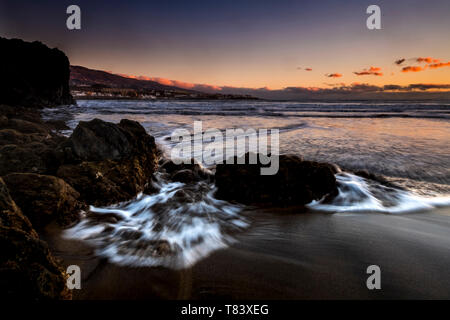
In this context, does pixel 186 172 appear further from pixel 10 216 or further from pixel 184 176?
pixel 10 216

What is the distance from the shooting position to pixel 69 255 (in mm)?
2246

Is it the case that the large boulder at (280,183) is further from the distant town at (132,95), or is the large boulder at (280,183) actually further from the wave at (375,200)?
the distant town at (132,95)

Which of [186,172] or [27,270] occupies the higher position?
[186,172]

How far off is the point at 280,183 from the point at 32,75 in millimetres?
36164

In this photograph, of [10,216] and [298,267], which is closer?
[10,216]

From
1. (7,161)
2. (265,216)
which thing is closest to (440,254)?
(265,216)

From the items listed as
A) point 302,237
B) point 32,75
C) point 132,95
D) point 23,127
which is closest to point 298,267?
point 302,237

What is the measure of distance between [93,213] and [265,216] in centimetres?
237

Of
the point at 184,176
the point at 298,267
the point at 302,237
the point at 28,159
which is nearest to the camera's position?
the point at 298,267

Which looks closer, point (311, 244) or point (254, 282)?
point (254, 282)

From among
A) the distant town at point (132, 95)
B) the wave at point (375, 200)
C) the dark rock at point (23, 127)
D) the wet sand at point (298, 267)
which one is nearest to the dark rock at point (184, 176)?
the wet sand at point (298, 267)

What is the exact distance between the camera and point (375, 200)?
12.7 feet
